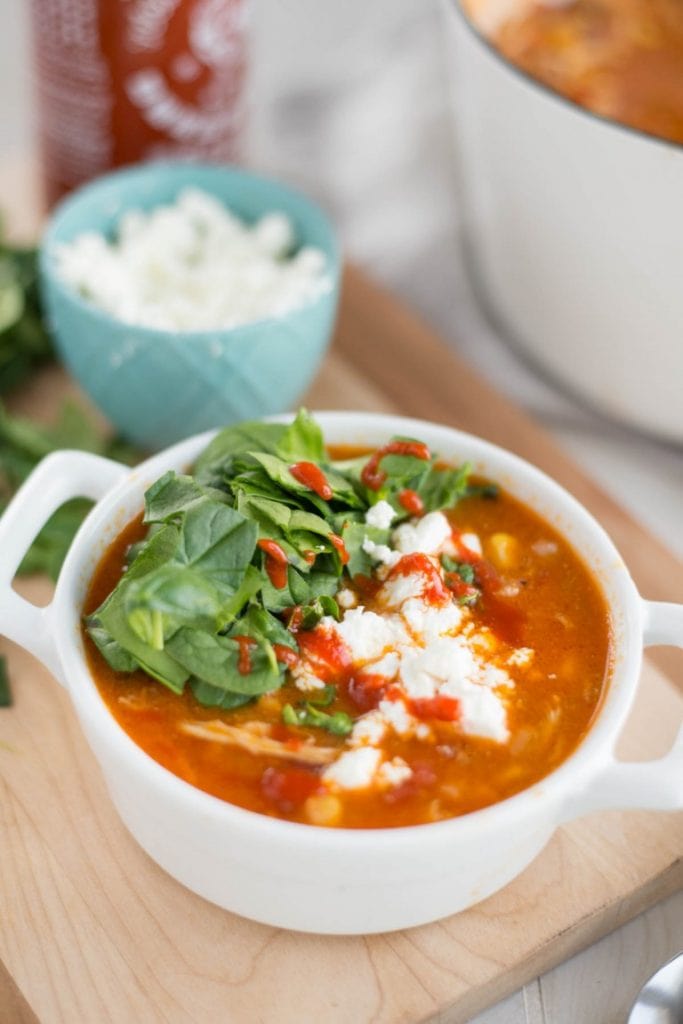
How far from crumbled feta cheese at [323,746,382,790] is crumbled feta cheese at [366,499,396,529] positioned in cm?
40

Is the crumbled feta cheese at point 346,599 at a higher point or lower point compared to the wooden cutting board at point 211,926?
higher

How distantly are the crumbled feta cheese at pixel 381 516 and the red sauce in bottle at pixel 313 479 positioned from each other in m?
0.07

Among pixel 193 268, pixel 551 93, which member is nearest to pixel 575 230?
pixel 551 93

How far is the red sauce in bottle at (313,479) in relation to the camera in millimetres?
1914

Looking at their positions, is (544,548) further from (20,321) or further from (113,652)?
(20,321)

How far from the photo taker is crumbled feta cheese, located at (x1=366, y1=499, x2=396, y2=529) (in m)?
1.93

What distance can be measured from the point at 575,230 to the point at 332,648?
3.63 feet

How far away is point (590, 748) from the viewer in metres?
1.67

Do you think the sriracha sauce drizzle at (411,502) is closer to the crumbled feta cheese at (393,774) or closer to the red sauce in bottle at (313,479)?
the red sauce in bottle at (313,479)

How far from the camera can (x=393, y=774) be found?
1.65 m

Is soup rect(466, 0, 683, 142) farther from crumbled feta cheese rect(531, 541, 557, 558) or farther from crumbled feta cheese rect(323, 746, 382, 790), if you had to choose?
crumbled feta cheese rect(323, 746, 382, 790)

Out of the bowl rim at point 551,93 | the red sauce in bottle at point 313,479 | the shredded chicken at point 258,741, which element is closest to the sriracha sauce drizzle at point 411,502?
the red sauce in bottle at point 313,479

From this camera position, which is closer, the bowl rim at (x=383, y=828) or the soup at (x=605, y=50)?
the bowl rim at (x=383, y=828)

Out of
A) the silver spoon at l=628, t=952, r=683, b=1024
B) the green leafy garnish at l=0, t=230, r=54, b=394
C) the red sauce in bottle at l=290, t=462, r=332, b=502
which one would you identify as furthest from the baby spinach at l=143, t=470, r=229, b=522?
the green leafy garnish at l=0, t=230, r=54, b=394
